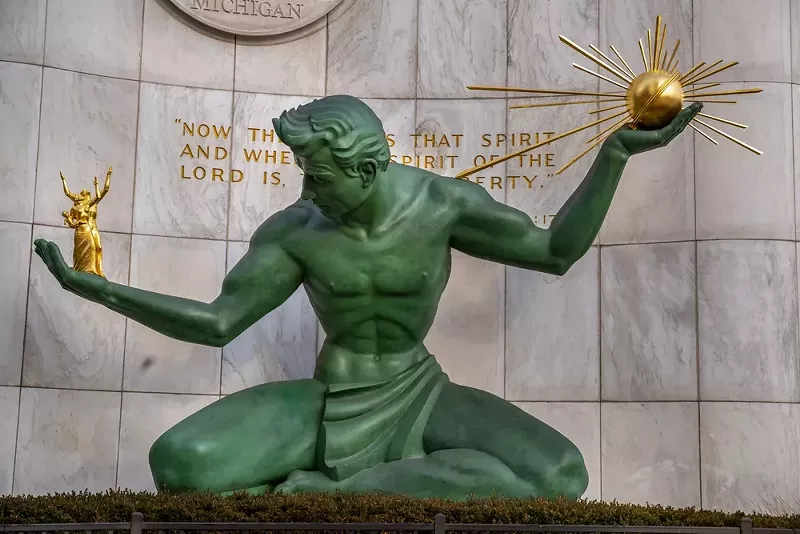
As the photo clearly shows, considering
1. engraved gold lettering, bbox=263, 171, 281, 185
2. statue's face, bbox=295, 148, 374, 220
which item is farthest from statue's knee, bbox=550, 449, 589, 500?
engraved gold lettering, bbox=263, 171, 281, 185

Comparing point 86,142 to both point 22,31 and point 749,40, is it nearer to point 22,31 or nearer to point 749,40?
point 22,31

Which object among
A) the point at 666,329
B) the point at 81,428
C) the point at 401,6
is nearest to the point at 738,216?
Answer: the point at 666,329

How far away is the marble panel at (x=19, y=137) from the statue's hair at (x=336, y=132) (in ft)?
10.0

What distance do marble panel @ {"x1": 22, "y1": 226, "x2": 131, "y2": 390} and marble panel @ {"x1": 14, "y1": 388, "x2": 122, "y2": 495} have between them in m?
0.12

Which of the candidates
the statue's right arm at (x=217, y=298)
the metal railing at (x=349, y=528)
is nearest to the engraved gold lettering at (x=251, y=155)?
the statue's right arm at (x=217, y=298)

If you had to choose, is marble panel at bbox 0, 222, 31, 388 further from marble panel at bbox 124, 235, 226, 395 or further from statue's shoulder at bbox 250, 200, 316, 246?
statue's shoulder at bbox 250, 200, 316, 246

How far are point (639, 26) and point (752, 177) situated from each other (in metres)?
1.52

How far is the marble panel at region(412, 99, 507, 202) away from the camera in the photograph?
439 inches

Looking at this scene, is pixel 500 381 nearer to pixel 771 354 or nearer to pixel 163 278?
pixel 771 354

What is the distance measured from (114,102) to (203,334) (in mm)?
3009

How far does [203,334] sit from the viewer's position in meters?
8.70

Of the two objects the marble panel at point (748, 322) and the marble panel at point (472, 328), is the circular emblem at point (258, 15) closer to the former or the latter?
the marble panel at point (472, 328)

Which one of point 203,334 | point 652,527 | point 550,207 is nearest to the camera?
point 652,527

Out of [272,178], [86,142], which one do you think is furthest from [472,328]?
[86,142]
